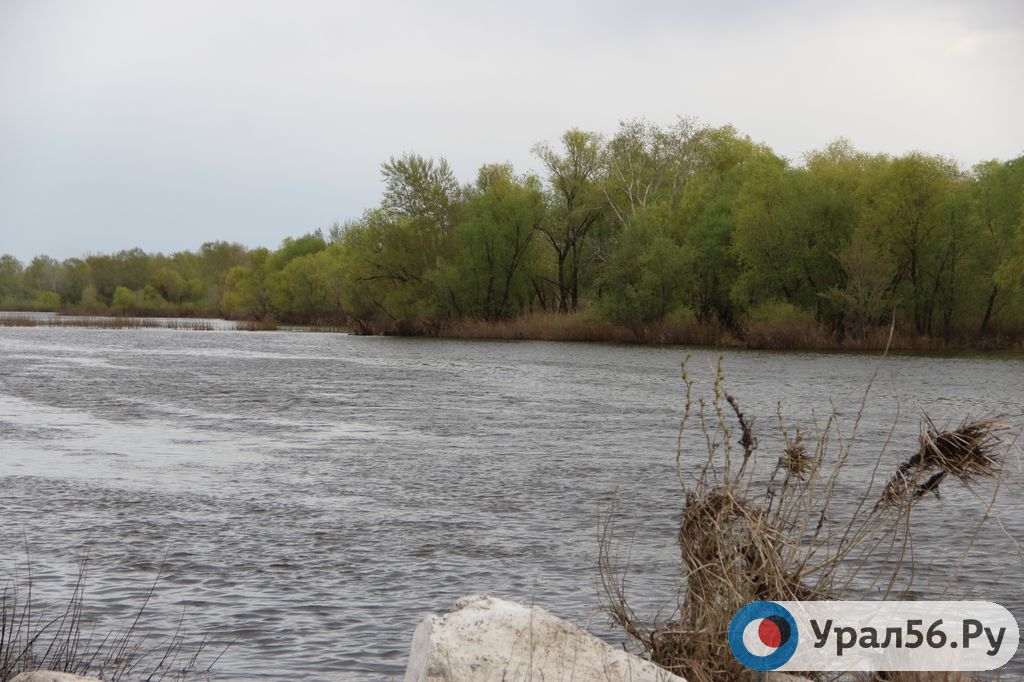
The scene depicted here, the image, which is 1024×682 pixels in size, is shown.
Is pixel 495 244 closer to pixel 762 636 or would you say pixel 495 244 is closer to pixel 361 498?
pixel 361 498

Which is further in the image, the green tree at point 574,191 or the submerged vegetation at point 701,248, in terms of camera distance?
the green tree at point 574,191

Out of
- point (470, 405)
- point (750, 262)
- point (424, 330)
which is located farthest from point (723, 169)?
point (470, 405)

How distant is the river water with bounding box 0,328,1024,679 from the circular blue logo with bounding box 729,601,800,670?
151cm

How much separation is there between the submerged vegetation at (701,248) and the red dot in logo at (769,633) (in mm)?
47495

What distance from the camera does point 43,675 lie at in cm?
581

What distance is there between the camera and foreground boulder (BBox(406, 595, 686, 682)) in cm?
577

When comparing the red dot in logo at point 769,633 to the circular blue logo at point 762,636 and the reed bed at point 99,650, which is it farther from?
the reed bed at point 99,650

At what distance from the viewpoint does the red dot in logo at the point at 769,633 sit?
6.12 meters

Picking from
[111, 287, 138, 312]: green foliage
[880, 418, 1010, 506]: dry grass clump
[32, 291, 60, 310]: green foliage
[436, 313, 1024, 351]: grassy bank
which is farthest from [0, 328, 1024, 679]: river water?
[32, 291, 60, 310]: green foliage

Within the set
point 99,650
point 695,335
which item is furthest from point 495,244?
point 99,650

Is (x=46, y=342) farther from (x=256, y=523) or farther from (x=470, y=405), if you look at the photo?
(x=256, y=523)

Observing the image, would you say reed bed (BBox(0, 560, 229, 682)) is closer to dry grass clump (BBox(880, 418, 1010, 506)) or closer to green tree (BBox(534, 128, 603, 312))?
dry grass clump (BBox(880, 418, 1010, 506))

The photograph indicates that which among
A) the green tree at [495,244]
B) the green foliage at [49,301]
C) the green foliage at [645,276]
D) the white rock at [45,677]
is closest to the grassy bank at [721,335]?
the green foliage at [645,276]

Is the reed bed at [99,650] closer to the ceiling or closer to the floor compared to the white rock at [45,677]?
closer to the floor
